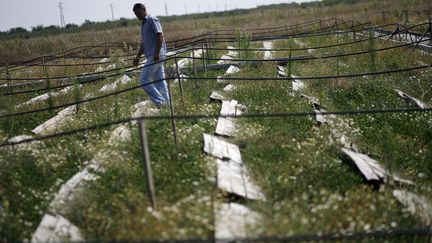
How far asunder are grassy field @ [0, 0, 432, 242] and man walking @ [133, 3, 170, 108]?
0.43m

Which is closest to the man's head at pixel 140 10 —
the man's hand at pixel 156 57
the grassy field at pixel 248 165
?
the man's hand at pixel 156 57

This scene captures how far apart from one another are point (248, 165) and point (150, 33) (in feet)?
11.1

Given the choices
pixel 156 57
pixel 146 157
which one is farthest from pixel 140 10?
pixel 146 157

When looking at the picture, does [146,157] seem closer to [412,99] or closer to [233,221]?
[233,221]

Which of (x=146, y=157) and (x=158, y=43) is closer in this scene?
(x=146, y=157)

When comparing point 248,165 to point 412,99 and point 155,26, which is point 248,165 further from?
point 412,99

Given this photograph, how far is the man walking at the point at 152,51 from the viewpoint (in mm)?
7137

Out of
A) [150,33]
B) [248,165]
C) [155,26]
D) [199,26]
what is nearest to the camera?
[248,165]

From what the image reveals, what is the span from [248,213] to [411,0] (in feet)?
107

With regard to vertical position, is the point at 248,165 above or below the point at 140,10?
below

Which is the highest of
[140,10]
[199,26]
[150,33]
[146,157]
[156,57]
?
[199,26]

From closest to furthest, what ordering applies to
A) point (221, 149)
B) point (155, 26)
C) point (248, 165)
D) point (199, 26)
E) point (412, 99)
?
point (248, 165), point (221, 149), point (155, 26), point (412, 99), point (199, 26)

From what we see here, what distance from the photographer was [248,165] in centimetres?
507

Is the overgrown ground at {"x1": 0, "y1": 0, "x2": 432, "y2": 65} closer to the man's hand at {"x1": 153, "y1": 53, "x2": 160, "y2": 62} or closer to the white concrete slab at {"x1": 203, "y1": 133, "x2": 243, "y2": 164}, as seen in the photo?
the man's hand at {"x1": 153, "y1": 53, "x2": 160, "y2": 62}
